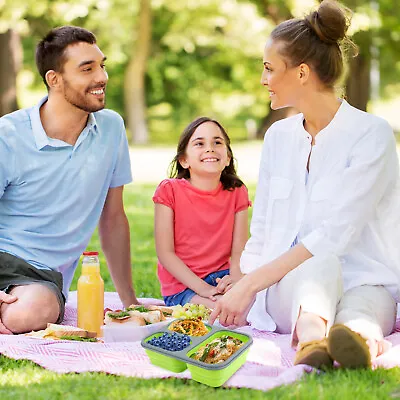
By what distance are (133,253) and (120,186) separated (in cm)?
231

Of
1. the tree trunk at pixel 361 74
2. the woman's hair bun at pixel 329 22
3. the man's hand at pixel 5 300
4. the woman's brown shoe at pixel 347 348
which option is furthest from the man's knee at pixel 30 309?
the tree trunk at pixel 361 74

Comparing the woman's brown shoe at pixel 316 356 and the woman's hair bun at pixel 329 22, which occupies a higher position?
the woman's hair bun at pixel 329 22

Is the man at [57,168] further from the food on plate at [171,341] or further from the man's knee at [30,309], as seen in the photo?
the food on plate at [171,341]

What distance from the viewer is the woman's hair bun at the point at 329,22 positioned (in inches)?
126

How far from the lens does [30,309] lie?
3.43 m

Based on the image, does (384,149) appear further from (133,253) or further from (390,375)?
(133,253)

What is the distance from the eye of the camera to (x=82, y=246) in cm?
385

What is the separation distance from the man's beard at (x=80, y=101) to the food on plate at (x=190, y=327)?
4.10 ft

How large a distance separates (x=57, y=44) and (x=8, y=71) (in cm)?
1146

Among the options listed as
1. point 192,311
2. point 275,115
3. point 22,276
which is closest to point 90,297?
point 22,276

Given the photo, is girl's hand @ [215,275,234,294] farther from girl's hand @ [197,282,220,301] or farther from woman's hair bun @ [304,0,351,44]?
woman's hair bun @ [304,0,351,44]

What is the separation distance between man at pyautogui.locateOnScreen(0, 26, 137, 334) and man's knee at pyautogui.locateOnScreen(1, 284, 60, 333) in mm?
56

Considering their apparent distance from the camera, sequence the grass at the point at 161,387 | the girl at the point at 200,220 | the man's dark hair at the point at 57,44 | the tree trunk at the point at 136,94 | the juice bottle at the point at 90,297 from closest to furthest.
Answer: the grass at the point at 161,387 < the juice bottle at the point at 90,297 < the man's dark hair at the point at 57,44 < the girl at the point at 200,220 < the tree trunk at the point at 136,94

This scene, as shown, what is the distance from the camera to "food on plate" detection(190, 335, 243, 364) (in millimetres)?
2697
